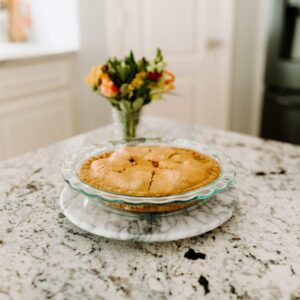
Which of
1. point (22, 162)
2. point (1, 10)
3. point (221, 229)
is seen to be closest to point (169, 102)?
point (1, 10)

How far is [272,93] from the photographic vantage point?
2.48 meters

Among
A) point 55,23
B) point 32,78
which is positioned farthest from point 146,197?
point 55,23

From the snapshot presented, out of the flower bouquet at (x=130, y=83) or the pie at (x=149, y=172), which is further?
the flower bouquet at (x=130, y=83)

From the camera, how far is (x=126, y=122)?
121 cm

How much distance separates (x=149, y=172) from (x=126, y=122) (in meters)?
0.41

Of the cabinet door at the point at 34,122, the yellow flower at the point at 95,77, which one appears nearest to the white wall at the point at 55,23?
the cabinet door at the point at 34,122

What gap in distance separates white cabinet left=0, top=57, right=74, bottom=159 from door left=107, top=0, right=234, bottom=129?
396 mm

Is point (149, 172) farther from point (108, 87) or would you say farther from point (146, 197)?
point (108, 87)

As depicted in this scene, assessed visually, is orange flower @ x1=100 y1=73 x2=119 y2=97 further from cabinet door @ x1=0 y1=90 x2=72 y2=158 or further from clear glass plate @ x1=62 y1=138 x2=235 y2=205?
cabinet door @ x1=0 y1=90 x2=72 y2=158

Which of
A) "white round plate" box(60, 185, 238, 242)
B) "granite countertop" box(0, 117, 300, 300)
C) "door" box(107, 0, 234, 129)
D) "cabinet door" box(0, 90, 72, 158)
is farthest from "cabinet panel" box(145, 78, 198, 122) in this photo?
"white round plate" box(60, 185, 238, 242)

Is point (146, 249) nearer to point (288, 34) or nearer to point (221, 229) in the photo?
point (221, 229)

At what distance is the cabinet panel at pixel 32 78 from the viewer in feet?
7.37

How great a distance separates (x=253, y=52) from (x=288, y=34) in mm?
718

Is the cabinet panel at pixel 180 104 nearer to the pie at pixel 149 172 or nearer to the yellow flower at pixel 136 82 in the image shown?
the yellow flower at pixel 136 82
